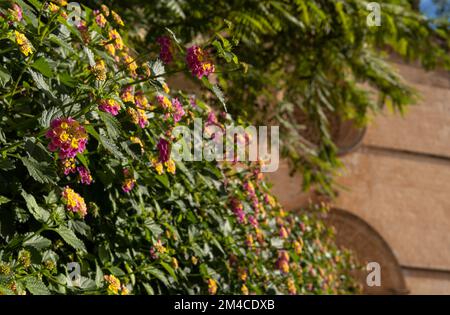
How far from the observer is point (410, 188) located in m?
11.1

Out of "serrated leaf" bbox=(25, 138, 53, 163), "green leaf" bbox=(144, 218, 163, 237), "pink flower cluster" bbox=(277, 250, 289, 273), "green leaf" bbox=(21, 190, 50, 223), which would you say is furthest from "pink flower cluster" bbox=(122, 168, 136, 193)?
"pink flower cluster" bbox=(277, 250, 289, 273)

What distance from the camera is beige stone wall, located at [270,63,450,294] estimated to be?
10734 mm

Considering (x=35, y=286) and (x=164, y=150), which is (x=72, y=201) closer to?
(x=35, y=286)

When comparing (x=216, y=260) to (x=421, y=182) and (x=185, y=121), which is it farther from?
(x=421, y=182)

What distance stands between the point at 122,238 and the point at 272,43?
4.58 meters

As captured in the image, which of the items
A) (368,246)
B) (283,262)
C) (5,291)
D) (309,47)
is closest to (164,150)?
(5,291)

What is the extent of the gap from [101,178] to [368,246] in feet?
29.0

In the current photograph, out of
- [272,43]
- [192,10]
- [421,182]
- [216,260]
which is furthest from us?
[421,182]

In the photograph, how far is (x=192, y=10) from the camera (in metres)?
4.74

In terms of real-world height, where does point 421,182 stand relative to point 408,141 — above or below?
below

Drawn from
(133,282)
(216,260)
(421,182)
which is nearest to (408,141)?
(421,182)
